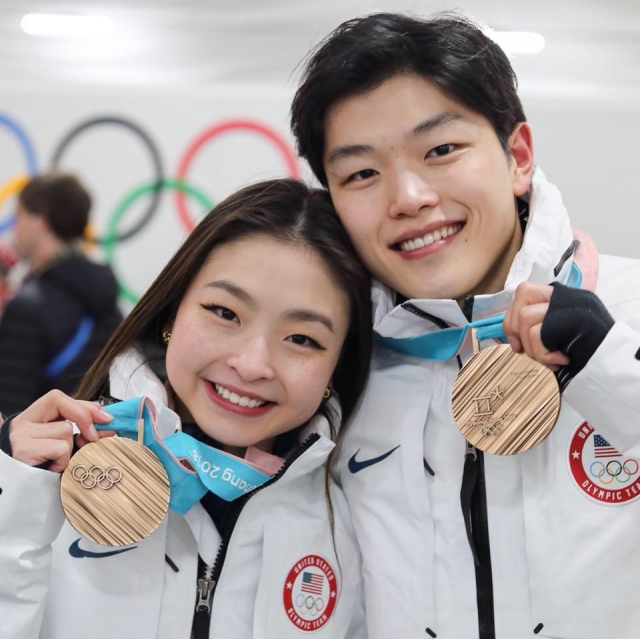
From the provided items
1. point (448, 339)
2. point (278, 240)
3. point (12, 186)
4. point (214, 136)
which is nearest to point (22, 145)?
point (12, 186)

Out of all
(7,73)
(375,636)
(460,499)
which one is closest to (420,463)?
(460,499)

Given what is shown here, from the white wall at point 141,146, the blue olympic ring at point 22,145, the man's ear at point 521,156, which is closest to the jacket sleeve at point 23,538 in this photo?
the man's ear at point 521,156

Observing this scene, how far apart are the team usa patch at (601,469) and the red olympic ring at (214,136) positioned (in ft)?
9.16

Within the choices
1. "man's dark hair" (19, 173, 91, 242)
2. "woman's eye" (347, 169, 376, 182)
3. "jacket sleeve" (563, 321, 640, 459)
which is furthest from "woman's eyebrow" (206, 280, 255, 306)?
"man's dark hair" (19, 173, 91, 242)

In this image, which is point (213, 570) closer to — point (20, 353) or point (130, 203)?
point (20, 353)

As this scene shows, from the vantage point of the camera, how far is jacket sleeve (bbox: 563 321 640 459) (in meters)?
0.82

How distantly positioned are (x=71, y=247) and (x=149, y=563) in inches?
68.3

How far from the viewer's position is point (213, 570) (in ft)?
3.27

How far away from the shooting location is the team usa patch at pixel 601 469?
0.93 meters

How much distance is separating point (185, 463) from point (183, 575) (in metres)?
0.14

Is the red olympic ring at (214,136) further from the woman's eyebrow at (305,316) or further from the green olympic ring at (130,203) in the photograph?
the woman's eyebrow at (305,316)

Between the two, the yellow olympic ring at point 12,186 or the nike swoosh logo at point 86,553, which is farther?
the yellow olympic ring at point 12,186

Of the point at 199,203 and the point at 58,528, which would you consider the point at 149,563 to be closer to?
the point at 58,528

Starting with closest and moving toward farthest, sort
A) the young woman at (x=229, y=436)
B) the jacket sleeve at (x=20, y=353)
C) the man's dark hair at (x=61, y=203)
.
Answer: the young woman at (x=229, y=436)
the jacket sleeve at (x=20, y=353)
the man's dark hair at (x=61, y=203)
